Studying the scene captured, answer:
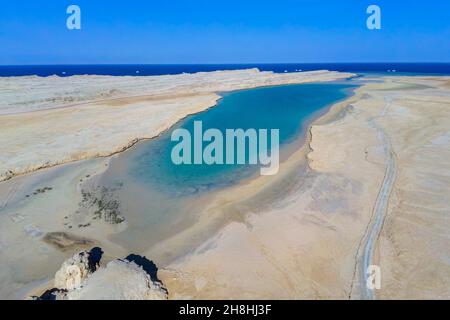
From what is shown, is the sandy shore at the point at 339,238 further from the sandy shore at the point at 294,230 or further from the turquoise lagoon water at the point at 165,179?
the turquoise lagoon water at the point at 165,179

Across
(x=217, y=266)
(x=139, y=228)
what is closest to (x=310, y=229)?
(x=217, y=266)

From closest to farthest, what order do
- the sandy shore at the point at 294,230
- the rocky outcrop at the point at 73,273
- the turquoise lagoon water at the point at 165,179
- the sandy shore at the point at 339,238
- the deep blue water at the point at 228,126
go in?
the sandy shore at the point at 339,238, the rocky outcrop at the point at 73,273, the sandy shore at the point at 294,230, the turquoise lagoon water at the point at 165,179, the deep blue water at the point at 228,126

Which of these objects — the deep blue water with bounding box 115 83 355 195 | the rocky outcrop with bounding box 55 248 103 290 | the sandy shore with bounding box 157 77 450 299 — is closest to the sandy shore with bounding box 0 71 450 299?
the sandy shore with bounding box 157 77 450 299

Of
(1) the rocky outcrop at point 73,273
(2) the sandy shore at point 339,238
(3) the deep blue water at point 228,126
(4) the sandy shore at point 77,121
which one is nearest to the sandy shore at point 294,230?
(2) the sandy shore at point 339,238

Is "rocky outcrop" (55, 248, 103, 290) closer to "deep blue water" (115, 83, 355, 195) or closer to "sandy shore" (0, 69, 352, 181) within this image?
"deep blue water" (115, 83, 355, 195)

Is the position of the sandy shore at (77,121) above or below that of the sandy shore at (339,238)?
above

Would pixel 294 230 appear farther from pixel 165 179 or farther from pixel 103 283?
pixel 165 179
